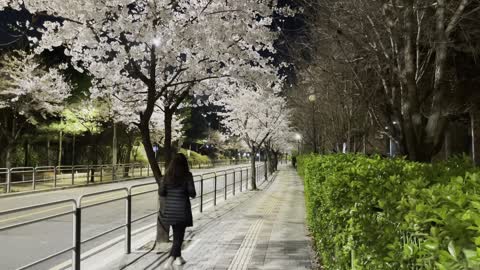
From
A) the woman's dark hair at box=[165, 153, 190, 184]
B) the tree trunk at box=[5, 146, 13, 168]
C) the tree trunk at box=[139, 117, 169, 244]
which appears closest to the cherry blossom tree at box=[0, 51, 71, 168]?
the tree trunk at box=[5, 146, 13, 168]

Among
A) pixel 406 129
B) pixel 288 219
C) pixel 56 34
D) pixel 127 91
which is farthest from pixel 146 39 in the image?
pixel 288 219

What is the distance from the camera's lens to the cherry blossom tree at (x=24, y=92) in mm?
25078

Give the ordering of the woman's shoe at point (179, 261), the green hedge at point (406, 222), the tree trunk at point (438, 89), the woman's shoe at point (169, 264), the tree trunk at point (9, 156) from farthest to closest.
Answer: the tree trunk at point (9, 156)
the tree trunk at point (438, 89)
the woman's shoe at point (179, 261)
the woman's shoe at point (169, 264)
the green hedge at point (406, 222)

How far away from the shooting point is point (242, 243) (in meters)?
9.01

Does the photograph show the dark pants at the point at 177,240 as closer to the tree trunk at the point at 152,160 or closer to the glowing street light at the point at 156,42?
the tree trunk at the point at 152,160

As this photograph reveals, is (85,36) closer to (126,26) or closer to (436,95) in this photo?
(126,26)

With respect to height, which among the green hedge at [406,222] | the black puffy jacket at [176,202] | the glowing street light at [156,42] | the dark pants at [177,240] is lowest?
the dark pants at [177,240]

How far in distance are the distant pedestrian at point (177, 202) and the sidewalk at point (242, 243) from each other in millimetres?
335

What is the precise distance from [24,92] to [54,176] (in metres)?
4.92

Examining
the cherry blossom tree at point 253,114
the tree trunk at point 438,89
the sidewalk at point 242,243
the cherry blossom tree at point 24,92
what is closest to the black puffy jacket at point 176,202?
the sidewalk at point 242,243

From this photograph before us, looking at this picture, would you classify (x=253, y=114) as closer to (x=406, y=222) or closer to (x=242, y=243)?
(x=242, y=243)

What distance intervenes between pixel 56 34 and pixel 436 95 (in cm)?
731

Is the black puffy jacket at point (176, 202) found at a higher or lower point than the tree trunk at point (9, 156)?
lower

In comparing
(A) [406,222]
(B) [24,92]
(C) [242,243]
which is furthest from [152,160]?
(B) [24,92]
